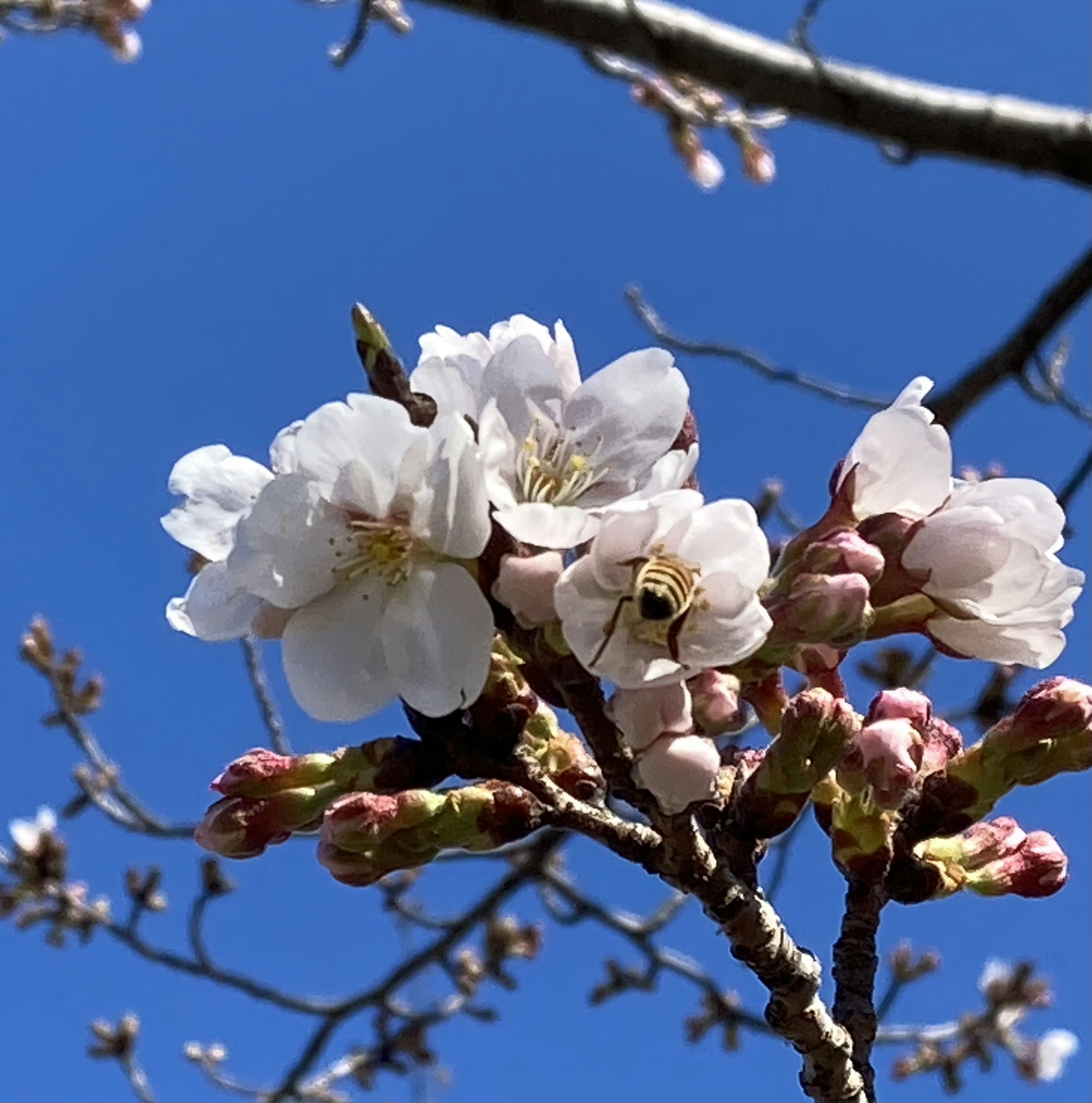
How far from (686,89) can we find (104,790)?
3834mm

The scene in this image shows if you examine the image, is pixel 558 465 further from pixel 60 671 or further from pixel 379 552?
pixel 60 671

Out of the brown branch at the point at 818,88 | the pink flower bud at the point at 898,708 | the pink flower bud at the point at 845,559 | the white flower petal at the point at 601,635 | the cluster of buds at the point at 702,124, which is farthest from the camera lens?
the cluster of buds at the point at 702,124

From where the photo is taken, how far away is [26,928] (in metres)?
5.08

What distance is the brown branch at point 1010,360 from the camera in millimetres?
3506

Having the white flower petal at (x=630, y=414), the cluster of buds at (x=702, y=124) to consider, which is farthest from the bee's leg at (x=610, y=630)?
the cluster of buds at (x=702, y=124)

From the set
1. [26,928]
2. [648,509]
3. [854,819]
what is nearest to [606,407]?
[648,509]

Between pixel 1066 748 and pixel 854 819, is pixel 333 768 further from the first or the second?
pixel 1066 748

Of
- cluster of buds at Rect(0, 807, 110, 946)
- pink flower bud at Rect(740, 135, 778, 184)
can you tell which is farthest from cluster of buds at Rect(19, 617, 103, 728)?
pink flower bud at Rect(740, 135, 778, 184)

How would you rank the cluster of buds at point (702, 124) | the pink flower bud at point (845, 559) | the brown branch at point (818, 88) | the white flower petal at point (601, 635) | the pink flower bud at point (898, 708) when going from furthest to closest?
the cluster of buds at point (702, 124) → the brown branch at point (818, 88) → the pink flower bud at point (898, 708) → the pink flower bud at point (845, 559) → the white flower petal at point (601, 635)

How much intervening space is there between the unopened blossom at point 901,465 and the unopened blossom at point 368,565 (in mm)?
413

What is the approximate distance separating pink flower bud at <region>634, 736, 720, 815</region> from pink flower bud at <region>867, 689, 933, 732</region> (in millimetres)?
264

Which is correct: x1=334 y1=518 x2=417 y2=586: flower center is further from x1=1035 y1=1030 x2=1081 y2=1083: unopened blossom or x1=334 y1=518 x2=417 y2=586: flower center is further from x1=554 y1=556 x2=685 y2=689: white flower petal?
x1=1035 y1=1030 x2=1081 y2=1083: unopened blossom

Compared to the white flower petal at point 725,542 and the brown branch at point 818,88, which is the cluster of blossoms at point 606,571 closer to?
the white flower petal at point 725,542

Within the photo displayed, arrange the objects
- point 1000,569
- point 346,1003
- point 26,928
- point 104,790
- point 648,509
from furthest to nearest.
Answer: point 26,928 < point 104,790 < point 346,1003 < point 1000,569 < point 648,509
